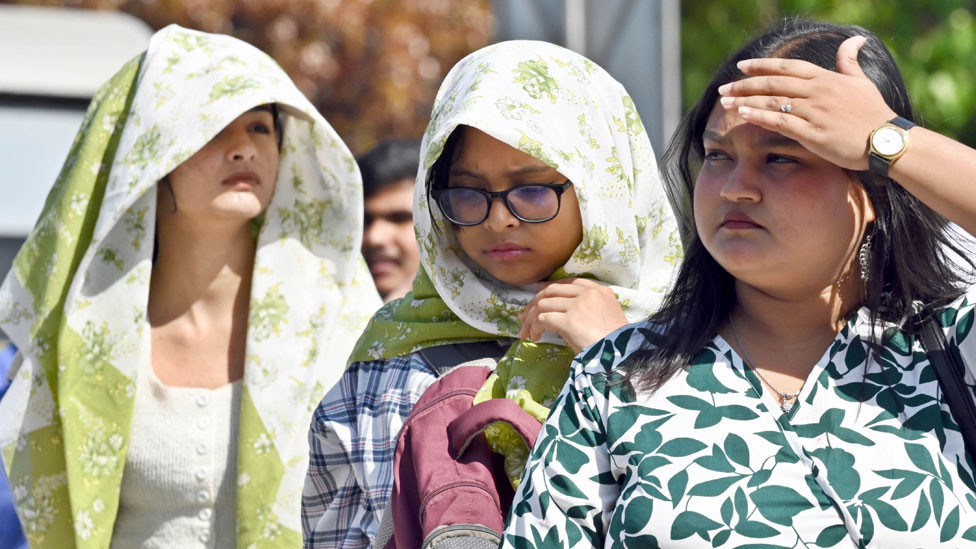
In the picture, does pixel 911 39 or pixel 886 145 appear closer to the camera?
pixel 886 145

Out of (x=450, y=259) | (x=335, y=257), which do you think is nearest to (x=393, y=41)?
(x=335, y=257)

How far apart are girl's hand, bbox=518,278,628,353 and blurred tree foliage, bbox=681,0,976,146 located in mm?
5372

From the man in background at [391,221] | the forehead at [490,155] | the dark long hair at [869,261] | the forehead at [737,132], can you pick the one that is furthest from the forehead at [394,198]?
the forehead at [737,132]

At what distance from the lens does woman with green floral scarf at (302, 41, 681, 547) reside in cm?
262

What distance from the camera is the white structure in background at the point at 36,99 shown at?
6.56 m

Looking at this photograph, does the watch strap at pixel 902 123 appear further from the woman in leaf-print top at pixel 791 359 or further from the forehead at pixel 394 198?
the forehead at pixel 394 198

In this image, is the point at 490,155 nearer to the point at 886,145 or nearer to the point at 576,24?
the point at 886,145

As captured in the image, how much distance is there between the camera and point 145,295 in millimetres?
3637

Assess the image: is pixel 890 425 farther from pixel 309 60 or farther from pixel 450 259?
pixel 309 60

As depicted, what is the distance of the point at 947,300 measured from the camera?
6.72 feet

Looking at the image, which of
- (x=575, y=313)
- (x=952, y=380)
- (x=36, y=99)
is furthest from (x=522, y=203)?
(x=36, y=99)

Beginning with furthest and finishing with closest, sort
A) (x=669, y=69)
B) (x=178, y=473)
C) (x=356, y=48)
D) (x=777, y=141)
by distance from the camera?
1. (x=356, y=48)
2. (x=669, y=69)
3. (x=178, y=473)
4. (x=777, y=141)

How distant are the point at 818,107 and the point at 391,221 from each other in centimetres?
317

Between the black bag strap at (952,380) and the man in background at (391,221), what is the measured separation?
118 inches
